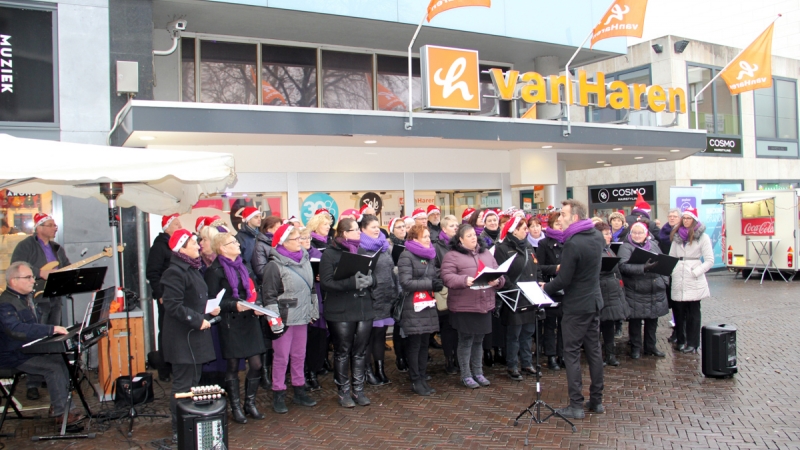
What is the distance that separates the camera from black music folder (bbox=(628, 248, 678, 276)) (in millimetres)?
7895

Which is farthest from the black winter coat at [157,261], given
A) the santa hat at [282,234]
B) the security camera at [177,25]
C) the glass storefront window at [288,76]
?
the glass storefront window at [288,76]

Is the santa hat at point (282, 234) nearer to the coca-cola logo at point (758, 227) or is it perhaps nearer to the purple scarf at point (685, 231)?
the purple scarf at point (685, 231)

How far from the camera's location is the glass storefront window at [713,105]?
22.1m

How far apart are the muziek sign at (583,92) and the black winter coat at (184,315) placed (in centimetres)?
702

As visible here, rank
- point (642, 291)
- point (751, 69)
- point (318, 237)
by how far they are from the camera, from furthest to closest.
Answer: point (751, 69) < point (642, 291) < point (318, 237)

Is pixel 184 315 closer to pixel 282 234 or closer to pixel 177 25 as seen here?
pixel 282 234

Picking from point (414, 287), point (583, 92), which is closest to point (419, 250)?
point (414, 287)

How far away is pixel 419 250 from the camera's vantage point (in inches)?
273

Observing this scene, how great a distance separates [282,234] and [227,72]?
7319mm

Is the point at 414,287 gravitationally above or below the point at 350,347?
above

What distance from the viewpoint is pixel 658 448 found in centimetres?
533

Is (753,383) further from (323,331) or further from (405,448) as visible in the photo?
(323,331)

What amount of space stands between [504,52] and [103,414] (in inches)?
467

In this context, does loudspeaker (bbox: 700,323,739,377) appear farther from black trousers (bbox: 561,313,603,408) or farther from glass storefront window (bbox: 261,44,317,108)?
glass storefront window (bbox: 261,44,317,108)
